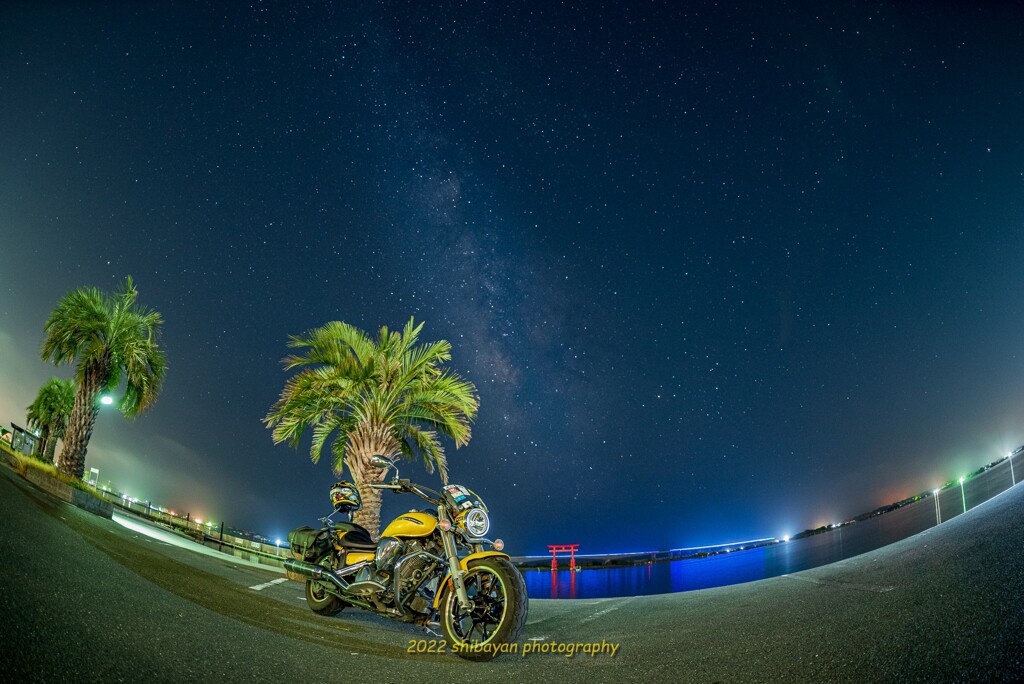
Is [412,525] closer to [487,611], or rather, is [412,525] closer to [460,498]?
[460,498]

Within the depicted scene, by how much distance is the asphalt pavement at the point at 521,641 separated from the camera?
2.08 meters

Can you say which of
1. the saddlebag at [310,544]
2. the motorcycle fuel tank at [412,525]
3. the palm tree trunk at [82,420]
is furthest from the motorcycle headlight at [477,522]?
the palm tree trunk at [82,420]

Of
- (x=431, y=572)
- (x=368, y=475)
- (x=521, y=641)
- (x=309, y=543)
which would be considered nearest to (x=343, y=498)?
(x=309, y=543)

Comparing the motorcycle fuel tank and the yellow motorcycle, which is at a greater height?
the motorcycle fuel tank

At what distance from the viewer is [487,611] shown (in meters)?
3.62

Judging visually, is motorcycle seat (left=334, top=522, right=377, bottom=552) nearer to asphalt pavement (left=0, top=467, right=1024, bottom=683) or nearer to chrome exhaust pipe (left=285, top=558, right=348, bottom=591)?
chrome exhaust pipe (left=285, top=558, right=348, bottom=591)

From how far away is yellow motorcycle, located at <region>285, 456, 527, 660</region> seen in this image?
11.7 feet

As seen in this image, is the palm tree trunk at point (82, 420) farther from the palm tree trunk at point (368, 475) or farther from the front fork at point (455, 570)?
the front fork at point (455, 570)

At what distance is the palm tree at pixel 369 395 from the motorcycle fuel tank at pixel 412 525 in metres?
6.48

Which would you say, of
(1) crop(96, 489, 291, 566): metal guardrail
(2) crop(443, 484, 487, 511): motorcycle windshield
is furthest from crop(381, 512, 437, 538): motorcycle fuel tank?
(1) crop(96, 489, 291, 566): metal guardrail

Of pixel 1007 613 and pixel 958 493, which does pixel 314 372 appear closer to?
pixel 1007 613

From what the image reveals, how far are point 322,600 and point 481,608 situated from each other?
274cm

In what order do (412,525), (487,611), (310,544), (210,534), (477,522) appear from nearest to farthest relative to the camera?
(487,611) → (477,522) → (412,525) → (310,544) → (210,534)

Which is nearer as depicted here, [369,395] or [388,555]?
[388,555]
